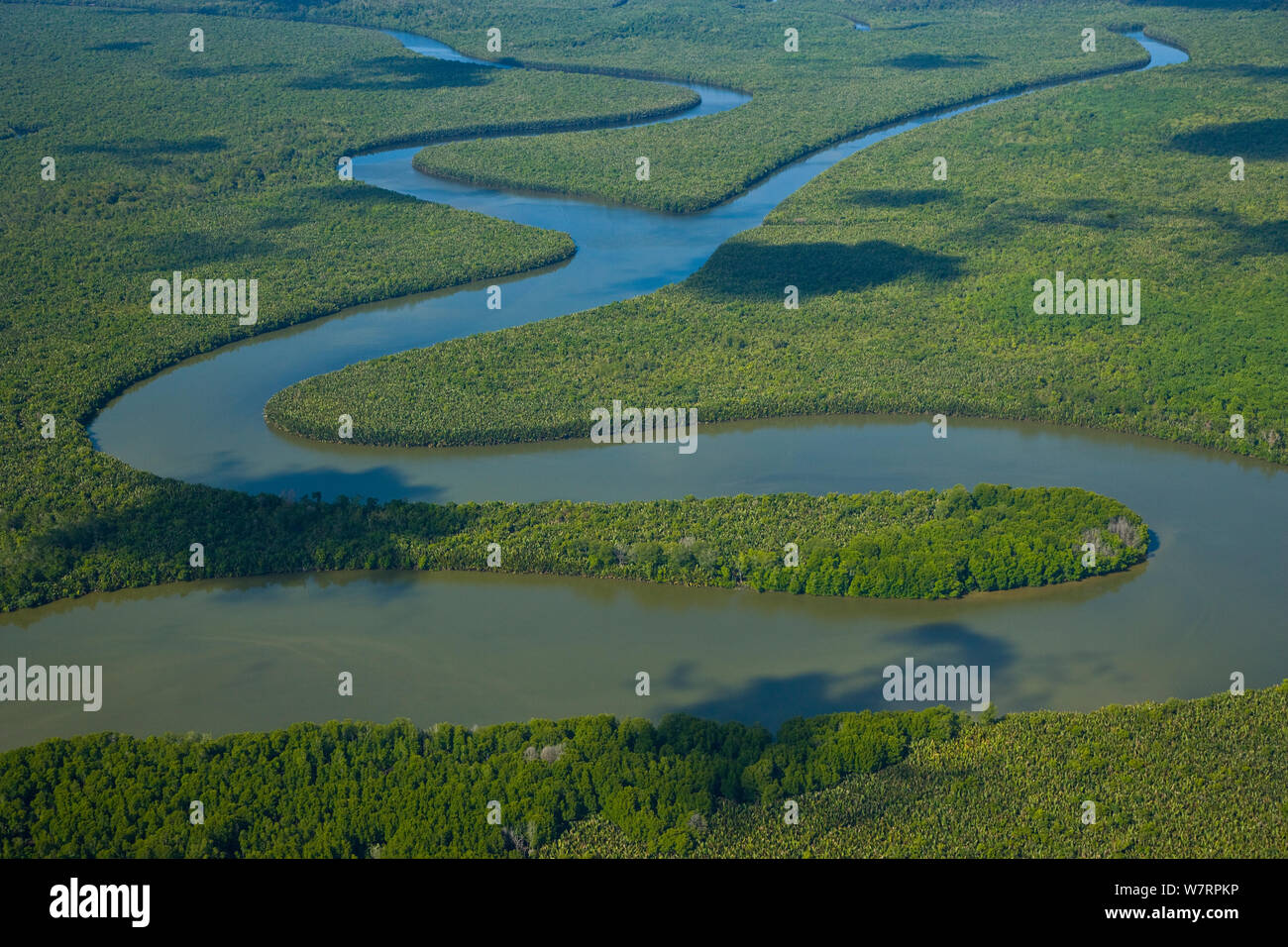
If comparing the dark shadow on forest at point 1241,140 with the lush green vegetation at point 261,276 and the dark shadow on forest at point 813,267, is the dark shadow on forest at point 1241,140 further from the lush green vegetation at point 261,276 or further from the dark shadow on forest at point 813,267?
the lush green vegetation at point 261,276

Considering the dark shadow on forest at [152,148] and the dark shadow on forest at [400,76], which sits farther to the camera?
the dark shadow on forest at [400,76]

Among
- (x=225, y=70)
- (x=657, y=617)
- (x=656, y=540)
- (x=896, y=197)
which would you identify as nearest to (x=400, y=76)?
(x=225, y=70)

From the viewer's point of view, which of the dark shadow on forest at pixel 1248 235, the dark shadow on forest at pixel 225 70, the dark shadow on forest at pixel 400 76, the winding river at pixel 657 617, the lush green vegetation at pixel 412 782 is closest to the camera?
the lush green vegetation at pixel 412 782

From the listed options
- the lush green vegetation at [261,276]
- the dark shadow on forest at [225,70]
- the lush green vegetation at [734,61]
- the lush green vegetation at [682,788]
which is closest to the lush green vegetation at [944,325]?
the lush green vegetation at [261,276]

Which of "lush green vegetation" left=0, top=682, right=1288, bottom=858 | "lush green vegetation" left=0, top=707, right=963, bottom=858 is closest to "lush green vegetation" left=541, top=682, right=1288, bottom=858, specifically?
"lush green vegetation" left=0, top=682, right=1288, bottom=858

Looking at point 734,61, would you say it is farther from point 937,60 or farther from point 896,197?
point 896,197

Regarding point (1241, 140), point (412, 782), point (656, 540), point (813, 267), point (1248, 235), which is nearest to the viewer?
point (412, 782)

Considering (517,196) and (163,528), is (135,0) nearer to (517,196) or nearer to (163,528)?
(517,196)
